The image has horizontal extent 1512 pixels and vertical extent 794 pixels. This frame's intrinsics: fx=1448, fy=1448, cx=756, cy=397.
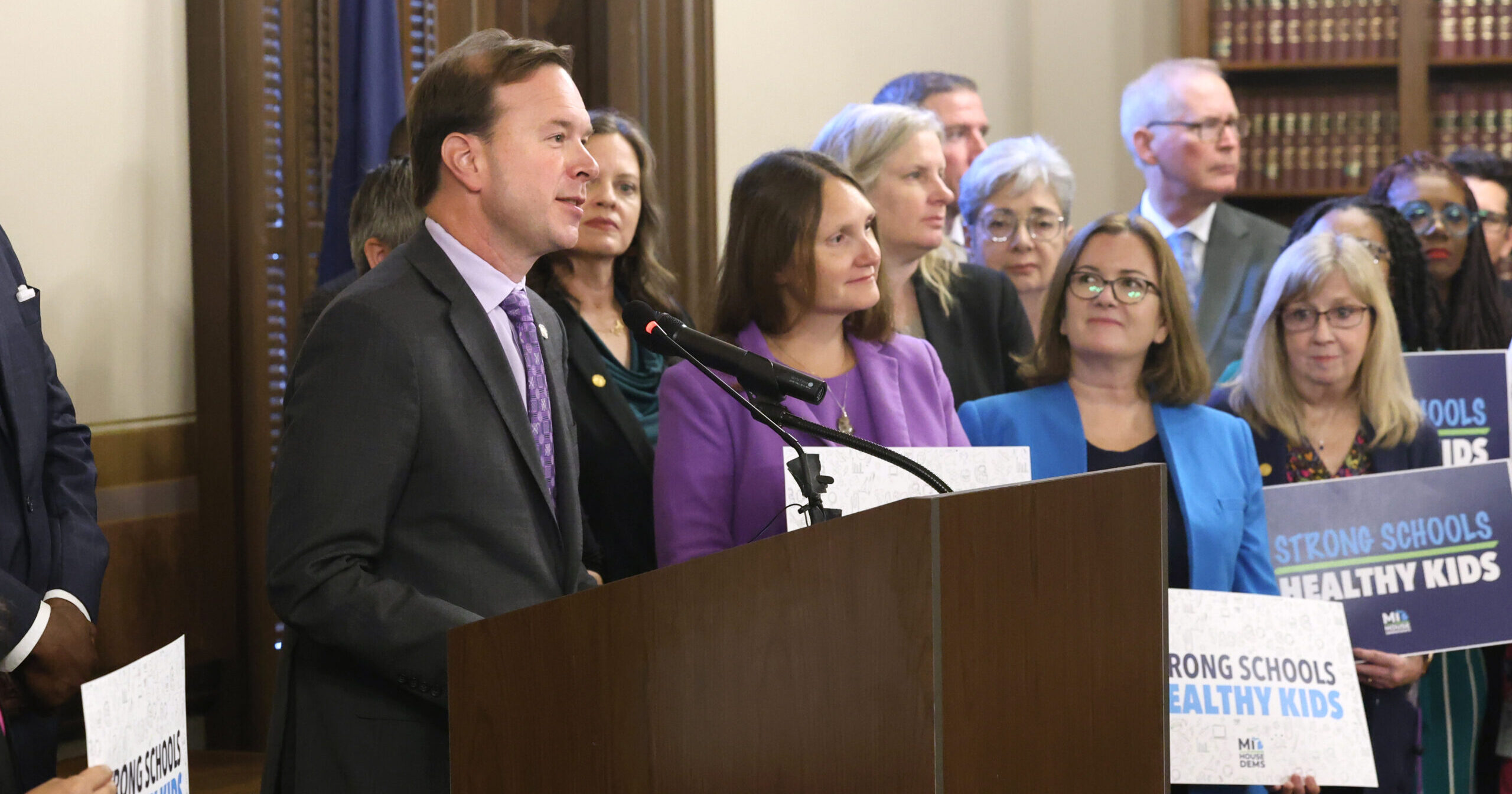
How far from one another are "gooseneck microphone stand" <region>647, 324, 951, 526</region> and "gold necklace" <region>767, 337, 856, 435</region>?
731mm

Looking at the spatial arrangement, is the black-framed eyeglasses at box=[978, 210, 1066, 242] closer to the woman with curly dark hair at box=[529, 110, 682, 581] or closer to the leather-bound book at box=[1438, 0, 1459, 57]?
the woman with curly dark hair at box=[529, 110, 682, 581]

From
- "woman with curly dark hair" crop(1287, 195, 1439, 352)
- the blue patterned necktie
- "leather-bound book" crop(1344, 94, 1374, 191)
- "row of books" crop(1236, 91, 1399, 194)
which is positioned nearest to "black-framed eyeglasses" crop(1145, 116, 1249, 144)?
the blue patterned necktie

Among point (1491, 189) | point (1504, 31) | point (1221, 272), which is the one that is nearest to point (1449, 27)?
point (1504, 31)

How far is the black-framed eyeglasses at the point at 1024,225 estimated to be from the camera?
3.82 m

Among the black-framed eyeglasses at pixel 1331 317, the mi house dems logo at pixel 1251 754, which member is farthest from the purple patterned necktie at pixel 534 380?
the black-framed eyeglasses at pixel 1331 317

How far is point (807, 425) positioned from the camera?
1.46m

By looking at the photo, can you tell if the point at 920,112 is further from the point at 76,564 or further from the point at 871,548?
the point at 871,548

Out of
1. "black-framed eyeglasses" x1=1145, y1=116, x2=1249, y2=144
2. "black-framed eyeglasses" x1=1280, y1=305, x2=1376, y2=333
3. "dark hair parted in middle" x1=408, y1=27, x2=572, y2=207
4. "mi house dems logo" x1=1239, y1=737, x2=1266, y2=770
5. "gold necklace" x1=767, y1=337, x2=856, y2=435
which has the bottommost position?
"mi house dems logo" x1=1239, y1=737, x2=1266, y2=770

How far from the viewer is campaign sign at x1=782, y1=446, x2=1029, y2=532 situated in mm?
2025

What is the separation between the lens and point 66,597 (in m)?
2.15

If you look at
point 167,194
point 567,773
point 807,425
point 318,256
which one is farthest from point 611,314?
point 567,773

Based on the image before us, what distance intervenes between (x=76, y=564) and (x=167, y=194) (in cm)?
102

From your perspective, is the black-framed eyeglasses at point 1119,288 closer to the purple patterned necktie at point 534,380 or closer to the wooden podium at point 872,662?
the purple patterned necktie at point 534,380

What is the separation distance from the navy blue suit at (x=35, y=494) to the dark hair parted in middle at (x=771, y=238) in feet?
3.44
